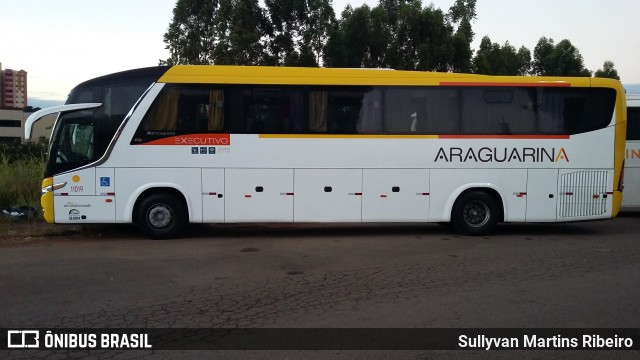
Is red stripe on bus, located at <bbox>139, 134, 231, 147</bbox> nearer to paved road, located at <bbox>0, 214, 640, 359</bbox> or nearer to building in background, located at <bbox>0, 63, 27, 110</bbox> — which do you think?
paved road, located at <bbox>0, 214, 640, 359</bbox>

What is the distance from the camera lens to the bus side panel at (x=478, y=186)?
11.0m

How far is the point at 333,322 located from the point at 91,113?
23.3 feet

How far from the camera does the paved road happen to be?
553cm

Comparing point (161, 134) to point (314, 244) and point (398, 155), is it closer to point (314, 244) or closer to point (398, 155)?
point (314, 244)

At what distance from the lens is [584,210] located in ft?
36.2

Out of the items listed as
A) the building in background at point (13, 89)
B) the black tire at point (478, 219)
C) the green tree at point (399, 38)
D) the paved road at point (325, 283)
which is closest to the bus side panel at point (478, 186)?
the black tire at point (478, 219)

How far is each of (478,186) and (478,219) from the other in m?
0.71

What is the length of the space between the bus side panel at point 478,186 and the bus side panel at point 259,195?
2944mm

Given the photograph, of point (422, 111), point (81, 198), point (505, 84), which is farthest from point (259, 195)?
point (505, 84)

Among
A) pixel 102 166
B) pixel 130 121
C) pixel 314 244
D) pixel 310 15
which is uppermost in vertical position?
pixel 310 15

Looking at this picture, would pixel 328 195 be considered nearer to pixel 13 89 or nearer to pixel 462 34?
pixel 462 34

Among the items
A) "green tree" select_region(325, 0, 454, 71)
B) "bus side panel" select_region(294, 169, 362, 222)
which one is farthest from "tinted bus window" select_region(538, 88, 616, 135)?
"green tree" select_region(325, 0, 454, 71)

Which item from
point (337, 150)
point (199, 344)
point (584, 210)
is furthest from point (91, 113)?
point (584, 210)

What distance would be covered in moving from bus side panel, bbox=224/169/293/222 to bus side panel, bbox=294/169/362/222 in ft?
0.71
